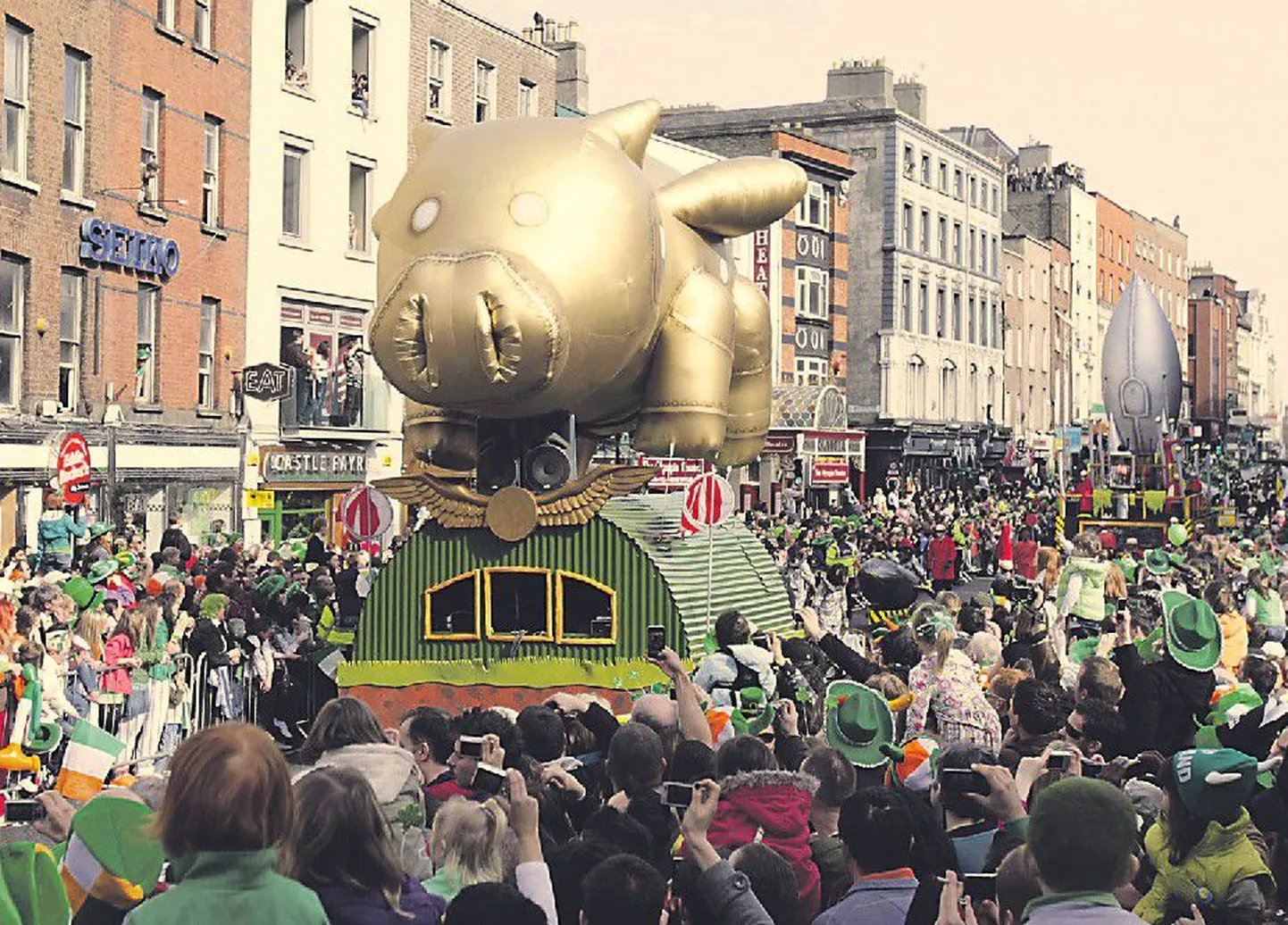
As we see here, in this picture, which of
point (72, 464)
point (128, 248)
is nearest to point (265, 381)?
point (128, 248)

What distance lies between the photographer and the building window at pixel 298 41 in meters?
31.4

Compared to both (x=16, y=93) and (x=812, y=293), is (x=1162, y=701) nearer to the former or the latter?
(x=16, y=93)

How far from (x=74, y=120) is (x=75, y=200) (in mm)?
1113

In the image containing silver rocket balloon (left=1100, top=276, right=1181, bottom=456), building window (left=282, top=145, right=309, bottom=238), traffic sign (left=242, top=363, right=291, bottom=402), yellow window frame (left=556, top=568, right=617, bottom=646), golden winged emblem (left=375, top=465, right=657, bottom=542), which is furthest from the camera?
silver rocket balloon (left=1100, top=276, right=1181, bottom=456)

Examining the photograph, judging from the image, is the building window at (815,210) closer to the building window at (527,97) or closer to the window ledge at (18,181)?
the building window at (527,97)

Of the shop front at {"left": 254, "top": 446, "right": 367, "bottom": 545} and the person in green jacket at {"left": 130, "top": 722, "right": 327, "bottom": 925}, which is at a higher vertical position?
the shop front at {"left": 254, "top": 446, "right": 367, "bottom": 545}

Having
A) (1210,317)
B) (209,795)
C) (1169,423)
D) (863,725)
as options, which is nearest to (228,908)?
(209,795)

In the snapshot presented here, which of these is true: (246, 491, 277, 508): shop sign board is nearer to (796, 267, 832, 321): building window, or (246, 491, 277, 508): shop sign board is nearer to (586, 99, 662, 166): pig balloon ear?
(586, 99, 662, 166): pig balloon ear

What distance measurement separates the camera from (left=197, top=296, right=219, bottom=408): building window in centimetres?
2872

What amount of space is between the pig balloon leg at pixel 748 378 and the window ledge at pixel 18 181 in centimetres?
1138

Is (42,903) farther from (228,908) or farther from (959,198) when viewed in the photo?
(959,198)

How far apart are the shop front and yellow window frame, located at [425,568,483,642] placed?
14590 mm

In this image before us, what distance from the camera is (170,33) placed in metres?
27.1

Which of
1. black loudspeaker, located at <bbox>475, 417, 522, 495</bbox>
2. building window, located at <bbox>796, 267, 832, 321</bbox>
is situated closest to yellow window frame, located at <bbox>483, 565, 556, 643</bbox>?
black loudspeaker, located at <bbox>475, 417, 522, 495</bbox>
